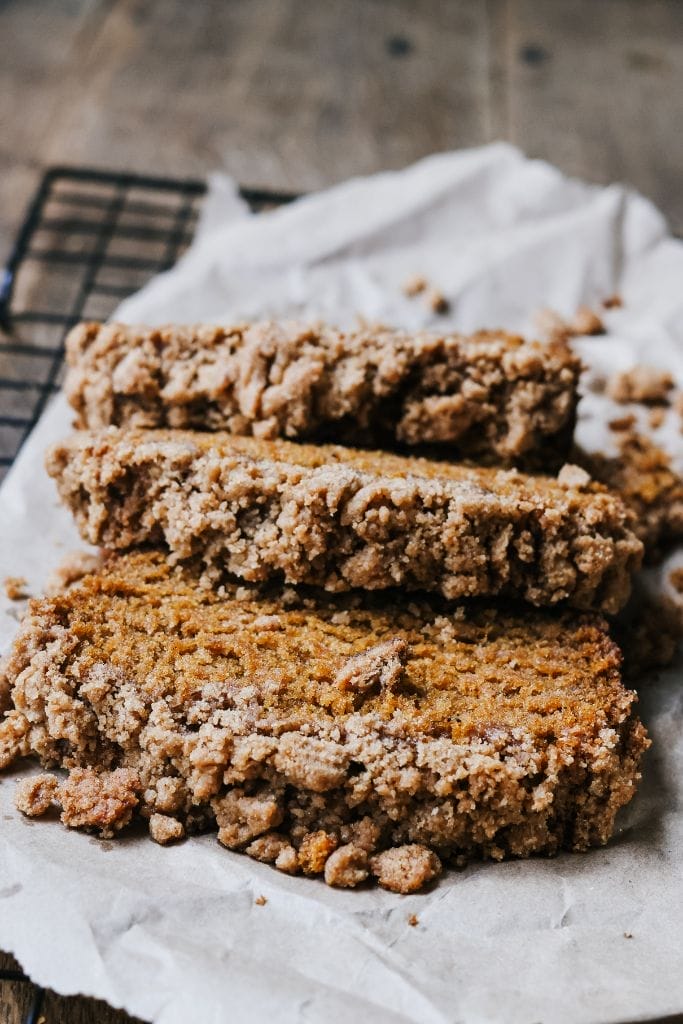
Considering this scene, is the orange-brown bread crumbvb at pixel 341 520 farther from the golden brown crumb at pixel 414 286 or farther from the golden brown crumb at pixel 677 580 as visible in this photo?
the golden brown crumb at pixel 414 286

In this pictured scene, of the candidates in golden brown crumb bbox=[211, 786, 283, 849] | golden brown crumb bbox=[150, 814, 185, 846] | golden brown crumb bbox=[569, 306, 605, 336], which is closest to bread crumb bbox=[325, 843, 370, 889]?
golden brown crumb bbox=[211, 786, 283, 849]

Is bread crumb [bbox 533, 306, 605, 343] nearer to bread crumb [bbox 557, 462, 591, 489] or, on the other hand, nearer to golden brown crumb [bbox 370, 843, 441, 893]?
bread crumb [bbox 557, 462, 591, 489]

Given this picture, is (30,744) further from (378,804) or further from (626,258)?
(626,258)

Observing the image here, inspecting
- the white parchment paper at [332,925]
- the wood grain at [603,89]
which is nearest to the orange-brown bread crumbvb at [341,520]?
the white parchment paper at [332,925]

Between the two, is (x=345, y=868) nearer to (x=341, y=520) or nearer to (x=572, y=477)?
(x=341, y=520)

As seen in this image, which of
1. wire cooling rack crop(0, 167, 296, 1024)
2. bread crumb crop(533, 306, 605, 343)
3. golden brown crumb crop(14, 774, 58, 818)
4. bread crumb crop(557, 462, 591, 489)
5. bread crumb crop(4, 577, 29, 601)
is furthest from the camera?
bread crumb crop(533, 306, 605, 343)

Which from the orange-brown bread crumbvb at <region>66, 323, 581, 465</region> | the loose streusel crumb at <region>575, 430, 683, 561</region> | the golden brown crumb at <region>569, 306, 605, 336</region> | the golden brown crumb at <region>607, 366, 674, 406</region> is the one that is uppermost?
the orange-brown bread crumbvb at <region>66, 323, 581, 465</region>

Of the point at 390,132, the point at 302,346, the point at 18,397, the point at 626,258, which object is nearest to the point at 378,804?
the point at 302,346
